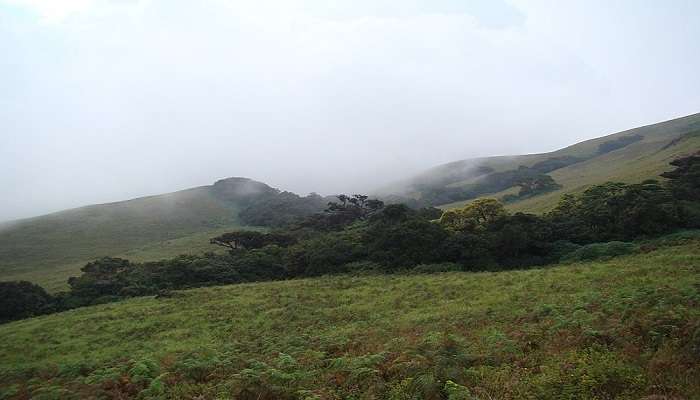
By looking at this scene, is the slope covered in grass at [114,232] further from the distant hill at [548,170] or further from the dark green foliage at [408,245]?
the distant hill at [548,170]

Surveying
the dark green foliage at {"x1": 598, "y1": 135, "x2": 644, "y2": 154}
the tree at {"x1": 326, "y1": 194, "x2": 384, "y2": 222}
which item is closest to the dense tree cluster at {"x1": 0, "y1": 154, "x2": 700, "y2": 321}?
the tree at {"x1": 326, "y1": 194, "x2": 384, "y2": 222}

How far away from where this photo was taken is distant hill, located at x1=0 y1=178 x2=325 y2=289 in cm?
7438

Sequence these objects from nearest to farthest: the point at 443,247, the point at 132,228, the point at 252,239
→ the point at 443,247, the point at 252,239, the point at 132,228

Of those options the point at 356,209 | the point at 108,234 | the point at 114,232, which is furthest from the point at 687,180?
the point at 114,232

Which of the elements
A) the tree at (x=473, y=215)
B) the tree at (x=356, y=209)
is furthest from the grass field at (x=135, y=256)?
the tree at (x=473, y=215)

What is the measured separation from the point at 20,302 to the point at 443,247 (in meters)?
38.3

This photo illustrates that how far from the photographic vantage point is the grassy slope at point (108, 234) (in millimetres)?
73025

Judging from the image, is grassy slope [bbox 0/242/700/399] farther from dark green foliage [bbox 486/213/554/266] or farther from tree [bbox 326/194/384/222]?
tree [bbox 326/194/384/222]

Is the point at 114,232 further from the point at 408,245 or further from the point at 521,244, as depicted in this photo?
the point at 521,244

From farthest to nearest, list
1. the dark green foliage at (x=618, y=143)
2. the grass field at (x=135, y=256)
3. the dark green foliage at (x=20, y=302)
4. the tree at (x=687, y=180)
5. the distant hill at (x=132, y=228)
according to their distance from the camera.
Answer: the dark green foliage at (x=618, y=143), the distant hill at (x=132, y=228), the grass field at (x=135, y=256), the tree at (x=687, y=180), the dark green foliage at (x=20, y=302)

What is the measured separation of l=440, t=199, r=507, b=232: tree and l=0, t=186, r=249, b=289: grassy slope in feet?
146

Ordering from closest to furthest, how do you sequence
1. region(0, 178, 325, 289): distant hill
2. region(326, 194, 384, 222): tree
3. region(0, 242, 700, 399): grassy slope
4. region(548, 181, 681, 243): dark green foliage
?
region(0, 242, 700, 399): grassy slope < region(548, 181, 681, 243): dark green foliage < region(0, 178, 325, 289): distant hill < region(326, 194, 384, 222): tree

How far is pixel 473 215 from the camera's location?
4903 cm

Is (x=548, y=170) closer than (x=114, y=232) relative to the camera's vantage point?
No
